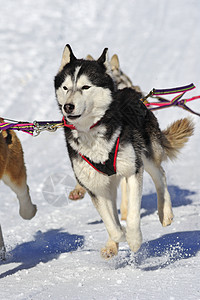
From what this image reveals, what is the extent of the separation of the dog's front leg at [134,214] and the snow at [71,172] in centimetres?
21

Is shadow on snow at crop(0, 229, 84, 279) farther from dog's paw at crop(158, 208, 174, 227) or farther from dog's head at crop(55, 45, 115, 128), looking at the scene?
dog's head at crop(55, 45, 115, 128)

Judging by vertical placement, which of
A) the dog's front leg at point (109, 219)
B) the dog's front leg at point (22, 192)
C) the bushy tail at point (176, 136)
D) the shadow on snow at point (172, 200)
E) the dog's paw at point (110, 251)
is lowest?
the dog's paw at point (110, 251)

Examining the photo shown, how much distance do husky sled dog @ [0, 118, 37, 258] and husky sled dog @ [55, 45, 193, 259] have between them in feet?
2.66

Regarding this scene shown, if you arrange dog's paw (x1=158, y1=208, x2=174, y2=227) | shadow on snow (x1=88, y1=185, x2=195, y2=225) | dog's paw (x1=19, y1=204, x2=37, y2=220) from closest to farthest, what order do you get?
dog's paw (x1=158, y1=208, x2=174, y2=227) → dog's paw (x1=19, y1=204, x2=37, y2=220) → shadow on snow (x1=88, y1=185, x2=195, y2=225)

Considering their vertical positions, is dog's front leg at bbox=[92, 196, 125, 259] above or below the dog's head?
below

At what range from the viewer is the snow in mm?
3012

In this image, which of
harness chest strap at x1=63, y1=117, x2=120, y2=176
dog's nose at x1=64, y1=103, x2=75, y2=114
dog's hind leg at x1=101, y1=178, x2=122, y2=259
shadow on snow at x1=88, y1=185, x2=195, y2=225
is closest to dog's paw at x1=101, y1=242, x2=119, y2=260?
dog's hind leg at x1=101, y1=178, x2=122, y2=259

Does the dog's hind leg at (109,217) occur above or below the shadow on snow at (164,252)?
above

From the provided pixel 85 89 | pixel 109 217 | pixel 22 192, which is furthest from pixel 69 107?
pixel 22 192

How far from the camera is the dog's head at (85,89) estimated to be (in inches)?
113

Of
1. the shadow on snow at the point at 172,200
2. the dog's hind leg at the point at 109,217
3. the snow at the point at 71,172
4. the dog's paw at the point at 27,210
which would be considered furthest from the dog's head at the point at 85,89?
the shadow on snow at the point at 172,200

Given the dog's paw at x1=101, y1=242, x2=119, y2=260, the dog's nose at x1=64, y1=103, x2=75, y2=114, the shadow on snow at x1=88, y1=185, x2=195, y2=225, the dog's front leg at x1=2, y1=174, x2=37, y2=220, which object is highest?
the dog's nose at x1=64, y1=103, x2=75, y2=114

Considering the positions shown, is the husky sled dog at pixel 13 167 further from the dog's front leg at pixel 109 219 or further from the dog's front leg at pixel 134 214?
the dog's front leg at pixel 134 214

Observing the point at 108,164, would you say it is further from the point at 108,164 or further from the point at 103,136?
the point at 103,136
